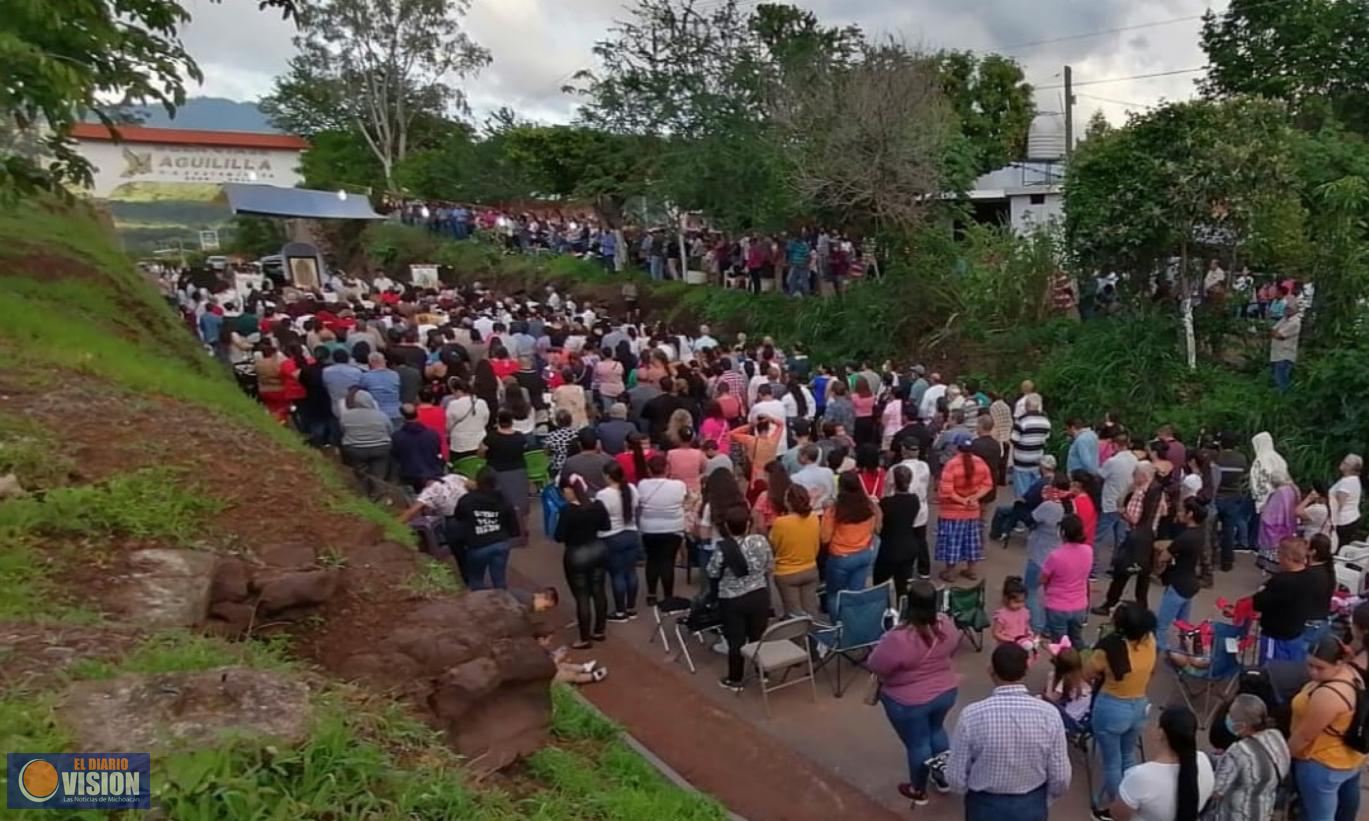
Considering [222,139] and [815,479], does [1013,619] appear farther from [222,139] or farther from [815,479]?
[222,139]

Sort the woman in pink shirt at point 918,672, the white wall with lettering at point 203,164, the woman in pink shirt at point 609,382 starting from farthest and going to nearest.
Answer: the white wall with lettering at point 203,164 → the woman in pink shirt at point 609,382 → the woman in pink shirt at point 918,672

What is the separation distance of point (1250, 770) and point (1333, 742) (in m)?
0.67

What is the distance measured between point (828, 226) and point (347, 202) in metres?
16.8

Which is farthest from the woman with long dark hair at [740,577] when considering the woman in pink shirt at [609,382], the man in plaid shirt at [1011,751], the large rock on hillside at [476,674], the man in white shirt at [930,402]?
the woman in pink shirt at [609,382]

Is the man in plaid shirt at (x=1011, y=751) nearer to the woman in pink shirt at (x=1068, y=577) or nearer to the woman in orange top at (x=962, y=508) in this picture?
the woman in pink shirt at (x=1068, y=577)

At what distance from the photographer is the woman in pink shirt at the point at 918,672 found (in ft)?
17.2

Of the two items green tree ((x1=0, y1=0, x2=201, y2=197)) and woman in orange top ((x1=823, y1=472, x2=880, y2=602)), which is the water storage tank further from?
green tree ((x1=0, y1=0, x2=201, y2=197))

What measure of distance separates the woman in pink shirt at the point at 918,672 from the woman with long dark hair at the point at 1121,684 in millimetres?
A: 771

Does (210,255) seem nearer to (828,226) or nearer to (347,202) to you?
(347,202)

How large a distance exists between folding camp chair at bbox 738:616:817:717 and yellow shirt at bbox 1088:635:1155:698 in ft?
7.02

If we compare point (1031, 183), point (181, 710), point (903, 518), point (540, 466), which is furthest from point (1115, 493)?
point (1031, 183)

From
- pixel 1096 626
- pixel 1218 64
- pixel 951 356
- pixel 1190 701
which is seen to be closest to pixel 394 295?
pixel 951 356

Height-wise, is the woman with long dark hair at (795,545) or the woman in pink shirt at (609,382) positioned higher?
the woman in pink shirt at (609,382)

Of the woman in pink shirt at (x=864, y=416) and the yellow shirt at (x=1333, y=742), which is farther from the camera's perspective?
the woman in pink shirt at (x=864, y=416)
